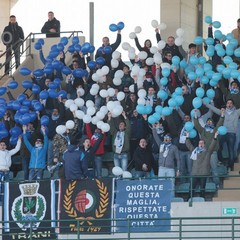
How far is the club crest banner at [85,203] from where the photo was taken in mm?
32562

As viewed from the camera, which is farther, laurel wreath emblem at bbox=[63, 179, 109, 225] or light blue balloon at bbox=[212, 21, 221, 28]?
light blue balloon at bbox=[212, 21, 221, 28]

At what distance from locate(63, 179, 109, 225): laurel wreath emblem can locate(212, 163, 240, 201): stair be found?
8.38ft

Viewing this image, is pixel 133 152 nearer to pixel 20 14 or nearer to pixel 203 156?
pixel 203 156

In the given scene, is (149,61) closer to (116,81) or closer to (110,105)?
(116,81)

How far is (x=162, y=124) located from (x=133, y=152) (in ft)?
3.20

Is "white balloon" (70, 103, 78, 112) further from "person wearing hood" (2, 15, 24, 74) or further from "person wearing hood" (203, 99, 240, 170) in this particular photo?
"person wearing hood" (2, 15, 24, 74)

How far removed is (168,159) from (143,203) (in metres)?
1.19

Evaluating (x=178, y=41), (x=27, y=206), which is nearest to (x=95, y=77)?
(x=178, y=41)

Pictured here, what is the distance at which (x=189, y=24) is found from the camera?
39.6 meters

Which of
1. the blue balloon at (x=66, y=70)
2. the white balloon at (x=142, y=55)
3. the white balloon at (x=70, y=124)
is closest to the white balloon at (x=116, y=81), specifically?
the white balloon at (x=142, y=55)

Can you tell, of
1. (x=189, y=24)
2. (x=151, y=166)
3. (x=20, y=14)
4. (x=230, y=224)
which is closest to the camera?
(x=230, y=224)

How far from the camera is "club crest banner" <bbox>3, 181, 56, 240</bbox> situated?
109 feet

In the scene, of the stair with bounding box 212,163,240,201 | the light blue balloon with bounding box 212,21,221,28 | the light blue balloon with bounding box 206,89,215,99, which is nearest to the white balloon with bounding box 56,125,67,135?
the light blue balloon with bounding box 206,89,215,99

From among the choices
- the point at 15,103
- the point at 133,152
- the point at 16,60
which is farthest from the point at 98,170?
the point at 16,60
